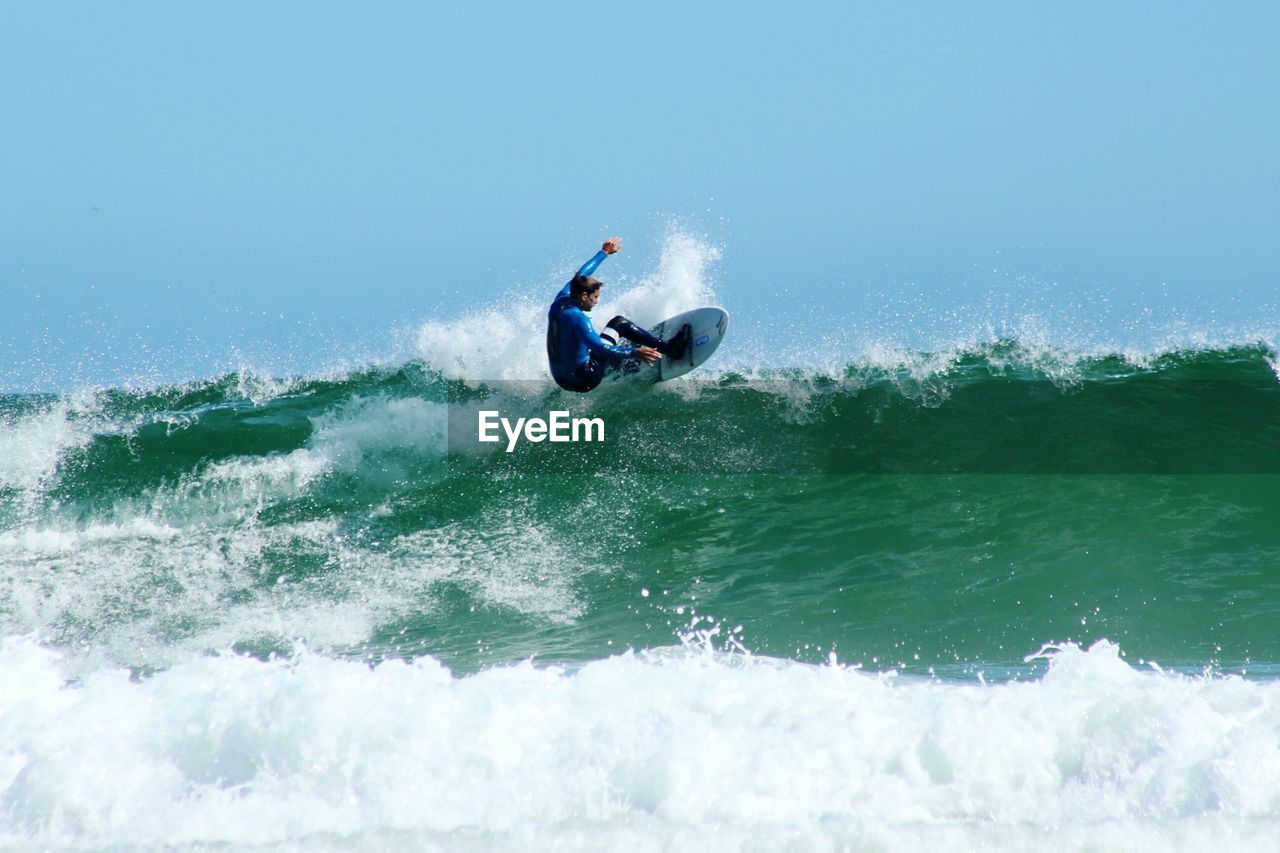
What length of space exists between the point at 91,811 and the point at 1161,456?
337 inches

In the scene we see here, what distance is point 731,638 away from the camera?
5969mm

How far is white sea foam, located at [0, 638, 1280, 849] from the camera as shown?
3471 mm

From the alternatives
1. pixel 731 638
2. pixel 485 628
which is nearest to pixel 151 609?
pixel 485 628

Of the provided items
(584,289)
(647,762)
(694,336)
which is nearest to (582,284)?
(584,289)


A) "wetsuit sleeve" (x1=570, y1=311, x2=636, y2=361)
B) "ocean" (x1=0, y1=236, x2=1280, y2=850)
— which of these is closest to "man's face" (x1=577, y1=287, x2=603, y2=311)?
"wetsuit sleeve" (x1=570, y1=311, x2=636, y2=361)

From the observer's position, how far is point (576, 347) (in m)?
8.30

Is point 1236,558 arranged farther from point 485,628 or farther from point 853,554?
point 485,628

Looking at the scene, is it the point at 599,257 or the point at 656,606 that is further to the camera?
the point at 599,257

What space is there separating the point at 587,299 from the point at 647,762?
5082 millimetres

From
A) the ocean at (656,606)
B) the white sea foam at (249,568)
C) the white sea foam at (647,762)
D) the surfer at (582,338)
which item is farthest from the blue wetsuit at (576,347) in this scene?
the white sea foam at (647,762)

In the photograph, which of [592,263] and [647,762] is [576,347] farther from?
[647,762]

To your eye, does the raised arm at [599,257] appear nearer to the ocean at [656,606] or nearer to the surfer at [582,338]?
the surfer at [582,338]

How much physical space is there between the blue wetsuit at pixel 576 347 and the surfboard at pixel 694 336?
967 millimetres

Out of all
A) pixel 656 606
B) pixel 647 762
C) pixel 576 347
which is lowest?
pixel 647 762
